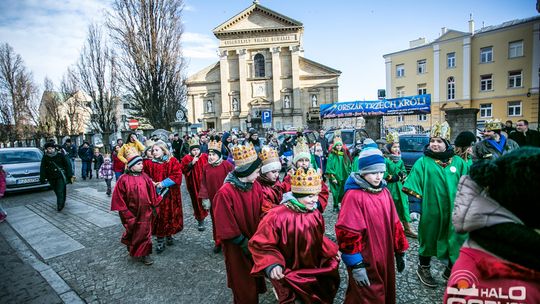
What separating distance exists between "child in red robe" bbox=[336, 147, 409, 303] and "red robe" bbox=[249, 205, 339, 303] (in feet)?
0.59

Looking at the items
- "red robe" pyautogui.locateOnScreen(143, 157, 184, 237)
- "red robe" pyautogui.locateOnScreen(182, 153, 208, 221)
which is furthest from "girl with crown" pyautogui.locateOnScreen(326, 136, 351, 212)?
"red robe" pyautogui.locateOnScreen(143, 157, 184, 237)

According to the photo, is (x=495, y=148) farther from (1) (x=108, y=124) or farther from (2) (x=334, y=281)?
(1) (x=108, y=124)

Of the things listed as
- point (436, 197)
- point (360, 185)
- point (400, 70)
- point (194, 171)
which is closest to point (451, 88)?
point (400, 70)

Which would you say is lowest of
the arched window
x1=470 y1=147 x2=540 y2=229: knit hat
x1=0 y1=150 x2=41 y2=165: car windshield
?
x1=0 y1=150 x2=41 y2=165: car windshield

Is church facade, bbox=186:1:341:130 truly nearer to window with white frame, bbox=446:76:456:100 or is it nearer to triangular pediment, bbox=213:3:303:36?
triangular pediment, bbox=213:3:303:36

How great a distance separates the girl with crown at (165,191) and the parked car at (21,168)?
8693 millimetres

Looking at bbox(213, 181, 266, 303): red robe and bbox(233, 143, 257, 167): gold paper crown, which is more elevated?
bbox(233, 143, 257, 167): gold paper crown

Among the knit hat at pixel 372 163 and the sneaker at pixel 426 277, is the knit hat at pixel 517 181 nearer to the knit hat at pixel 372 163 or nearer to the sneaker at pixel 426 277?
the knit hat at pixel 372 163

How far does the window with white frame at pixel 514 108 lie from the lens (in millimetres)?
28500

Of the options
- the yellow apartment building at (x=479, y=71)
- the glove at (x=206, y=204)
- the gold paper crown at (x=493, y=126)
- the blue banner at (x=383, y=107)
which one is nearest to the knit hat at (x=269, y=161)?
the glove at (x=206, y=204)

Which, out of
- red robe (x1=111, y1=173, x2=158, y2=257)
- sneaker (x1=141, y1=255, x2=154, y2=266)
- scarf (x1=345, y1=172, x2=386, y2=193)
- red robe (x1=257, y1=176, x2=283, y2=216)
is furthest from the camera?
sneaker (x1=141, y1=255, x2=154, y2=266)

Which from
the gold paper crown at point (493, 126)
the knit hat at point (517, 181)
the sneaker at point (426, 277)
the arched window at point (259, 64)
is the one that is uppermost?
the arched window at point (259, 64)

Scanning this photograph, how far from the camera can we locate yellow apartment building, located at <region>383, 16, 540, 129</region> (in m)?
27.5

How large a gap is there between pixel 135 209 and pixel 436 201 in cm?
436
